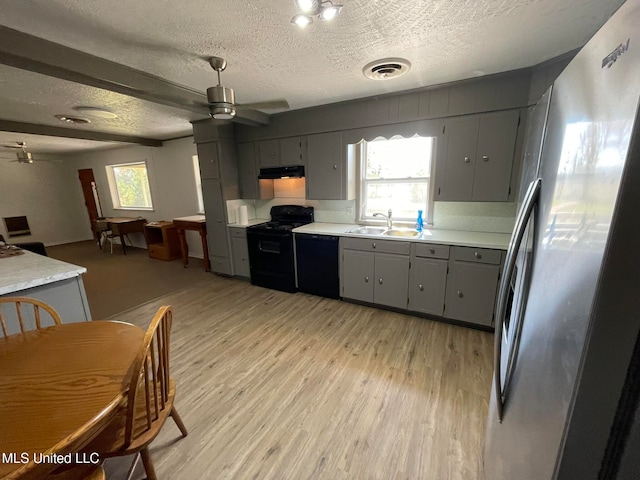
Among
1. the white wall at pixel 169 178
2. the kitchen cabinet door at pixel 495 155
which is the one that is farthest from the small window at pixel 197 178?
the kitchen cabinet door at pixel 495 155

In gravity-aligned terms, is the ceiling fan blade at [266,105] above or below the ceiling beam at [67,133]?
above

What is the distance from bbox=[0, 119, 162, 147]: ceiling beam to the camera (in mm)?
3471

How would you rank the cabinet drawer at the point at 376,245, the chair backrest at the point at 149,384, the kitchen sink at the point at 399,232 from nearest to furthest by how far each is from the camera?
the chair backrest at the point at 149,384, the cabinet drawer at the point at 376,245, the kitchen sink at the point at 399,232

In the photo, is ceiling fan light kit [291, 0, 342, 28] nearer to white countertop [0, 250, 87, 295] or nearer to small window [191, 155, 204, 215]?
white countertop [0, 250, 87, 295]

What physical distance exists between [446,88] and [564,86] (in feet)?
6.92

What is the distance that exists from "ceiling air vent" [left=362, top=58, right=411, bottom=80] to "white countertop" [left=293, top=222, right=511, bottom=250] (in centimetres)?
150

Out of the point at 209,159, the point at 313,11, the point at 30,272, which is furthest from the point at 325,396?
the point at 209,159

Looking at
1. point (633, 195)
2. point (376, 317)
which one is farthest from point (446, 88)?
point (633, 195)

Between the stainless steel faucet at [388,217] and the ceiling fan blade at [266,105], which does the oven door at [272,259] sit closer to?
the stainless steel faucet at [388,217]

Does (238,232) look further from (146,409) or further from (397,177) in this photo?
(146,409)

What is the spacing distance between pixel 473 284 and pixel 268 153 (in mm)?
2976

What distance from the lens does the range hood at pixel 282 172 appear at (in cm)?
347

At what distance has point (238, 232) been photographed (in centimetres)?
384

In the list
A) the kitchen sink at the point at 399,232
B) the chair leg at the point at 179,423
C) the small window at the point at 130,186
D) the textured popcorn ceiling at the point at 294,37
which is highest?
the textured popcorn ceiling at the point at 294,37
